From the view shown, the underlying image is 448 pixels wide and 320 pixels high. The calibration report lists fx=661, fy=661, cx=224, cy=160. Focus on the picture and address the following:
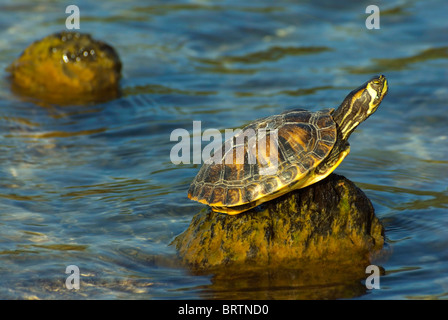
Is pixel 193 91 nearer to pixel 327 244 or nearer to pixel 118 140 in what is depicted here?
pixel 118 140

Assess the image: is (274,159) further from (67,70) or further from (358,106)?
(67,70)

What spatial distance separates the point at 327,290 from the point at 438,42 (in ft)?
21.8

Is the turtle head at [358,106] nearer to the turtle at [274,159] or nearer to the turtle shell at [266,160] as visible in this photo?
the turtle at [274,159]

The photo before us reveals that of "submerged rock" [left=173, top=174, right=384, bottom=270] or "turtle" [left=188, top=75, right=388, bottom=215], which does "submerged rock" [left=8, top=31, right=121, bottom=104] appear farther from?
"submerged rock" [left=173, top=174, right=384, bottom=270]

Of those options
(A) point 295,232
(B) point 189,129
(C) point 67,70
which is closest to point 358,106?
(A) point 295,232

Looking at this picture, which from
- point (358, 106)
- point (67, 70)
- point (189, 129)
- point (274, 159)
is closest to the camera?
point (274, 159)

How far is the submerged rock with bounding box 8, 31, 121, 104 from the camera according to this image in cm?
886

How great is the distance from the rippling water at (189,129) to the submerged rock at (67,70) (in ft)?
1.01

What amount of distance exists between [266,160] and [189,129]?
3161 millimetres

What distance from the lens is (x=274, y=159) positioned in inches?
186

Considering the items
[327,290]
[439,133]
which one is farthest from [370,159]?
[327,290]

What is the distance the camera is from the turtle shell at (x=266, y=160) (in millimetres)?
4617

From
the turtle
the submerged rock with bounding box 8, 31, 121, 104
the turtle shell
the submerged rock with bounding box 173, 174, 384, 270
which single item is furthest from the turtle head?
the submerged rock with bounding box 8, 31, 121, 104

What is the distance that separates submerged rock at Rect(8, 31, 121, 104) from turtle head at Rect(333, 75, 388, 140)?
4.50 metres
